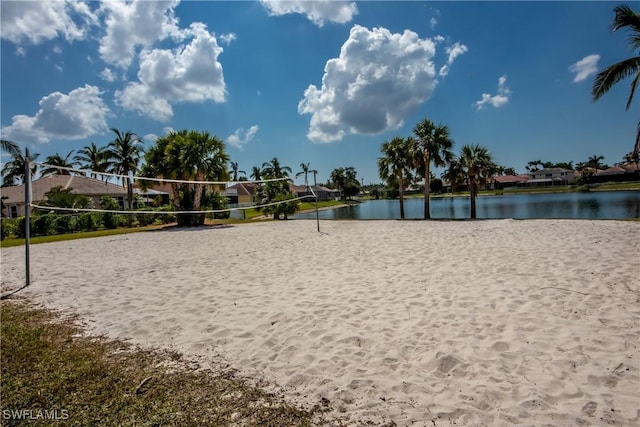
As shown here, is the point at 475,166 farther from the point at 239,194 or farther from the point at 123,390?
the point at 239,194

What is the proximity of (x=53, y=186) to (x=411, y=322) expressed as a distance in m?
32.4

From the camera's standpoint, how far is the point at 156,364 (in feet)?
10.4

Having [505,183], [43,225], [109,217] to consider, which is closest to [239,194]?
[109,217]

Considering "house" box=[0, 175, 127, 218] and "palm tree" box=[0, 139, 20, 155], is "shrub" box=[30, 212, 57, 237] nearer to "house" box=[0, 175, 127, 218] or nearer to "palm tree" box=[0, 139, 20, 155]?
"palm tree" box=[0, 139, 20, 155]

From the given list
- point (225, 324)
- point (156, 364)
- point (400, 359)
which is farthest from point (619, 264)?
point (156, 364)

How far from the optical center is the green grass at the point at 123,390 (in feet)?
7.70

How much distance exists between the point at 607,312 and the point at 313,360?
11.7ft

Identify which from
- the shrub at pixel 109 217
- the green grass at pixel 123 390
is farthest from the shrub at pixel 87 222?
the green grass at pixel 123 390

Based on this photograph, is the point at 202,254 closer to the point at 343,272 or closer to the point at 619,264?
the point at 343,272

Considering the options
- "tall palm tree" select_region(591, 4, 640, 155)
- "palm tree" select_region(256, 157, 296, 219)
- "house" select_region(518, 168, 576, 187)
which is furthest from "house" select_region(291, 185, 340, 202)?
"tall palm tree" select_region(591, 4, 640, 155)

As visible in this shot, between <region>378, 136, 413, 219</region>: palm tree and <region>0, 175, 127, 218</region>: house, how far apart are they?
76.5ft

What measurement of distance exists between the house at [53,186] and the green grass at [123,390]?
28.3 metres

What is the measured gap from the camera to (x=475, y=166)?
76.3 feet

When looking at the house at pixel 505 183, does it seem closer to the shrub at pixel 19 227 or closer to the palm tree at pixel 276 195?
the palm tree at pixel 276 195
